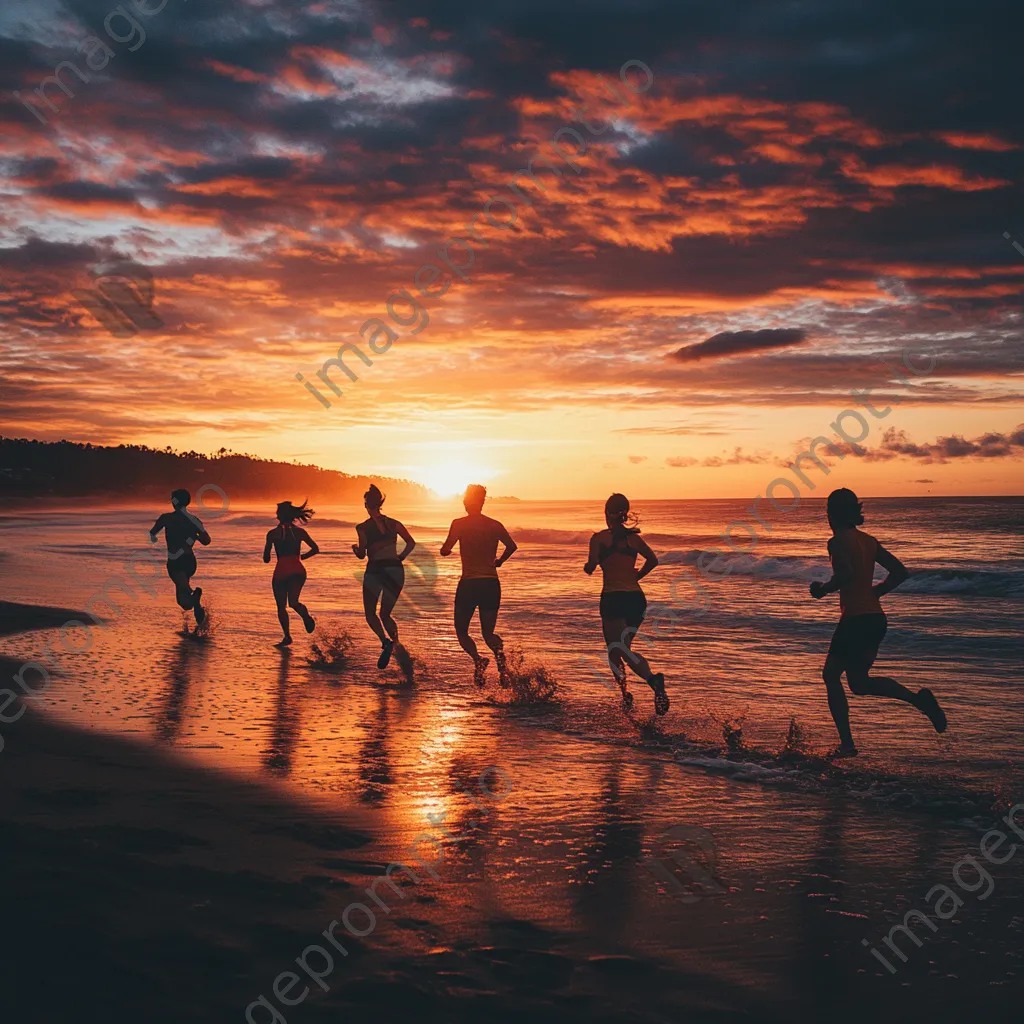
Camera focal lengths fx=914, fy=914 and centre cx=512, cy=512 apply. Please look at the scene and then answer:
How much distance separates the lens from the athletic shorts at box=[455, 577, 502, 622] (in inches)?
391

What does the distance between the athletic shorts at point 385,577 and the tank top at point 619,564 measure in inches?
115

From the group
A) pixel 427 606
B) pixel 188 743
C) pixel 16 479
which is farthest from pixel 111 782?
pixel 16 479

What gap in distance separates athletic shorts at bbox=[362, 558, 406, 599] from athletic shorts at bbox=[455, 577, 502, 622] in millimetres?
1043

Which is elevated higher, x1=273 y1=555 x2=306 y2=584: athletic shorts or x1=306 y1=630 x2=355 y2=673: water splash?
x1=273 y1=555 x2=306 y2=584: athletic shorts

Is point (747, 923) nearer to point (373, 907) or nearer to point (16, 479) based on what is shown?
point (373, 907)

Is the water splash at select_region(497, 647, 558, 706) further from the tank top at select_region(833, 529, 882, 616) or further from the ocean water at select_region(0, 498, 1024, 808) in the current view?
the tank top at select_region(833, 529, 882, 616)

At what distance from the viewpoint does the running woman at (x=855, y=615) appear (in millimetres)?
6930

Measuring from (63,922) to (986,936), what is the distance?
3849mm

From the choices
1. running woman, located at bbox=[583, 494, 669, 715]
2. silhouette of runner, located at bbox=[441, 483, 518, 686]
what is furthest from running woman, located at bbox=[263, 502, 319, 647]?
running woman, located at bbox=[583, 494, 669, 715]

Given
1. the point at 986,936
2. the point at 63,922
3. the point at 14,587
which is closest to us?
the point at 63,922

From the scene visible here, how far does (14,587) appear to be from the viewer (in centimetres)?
1950

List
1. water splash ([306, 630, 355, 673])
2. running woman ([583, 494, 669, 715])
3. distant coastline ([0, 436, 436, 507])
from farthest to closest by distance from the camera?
1. distant coastline ([0, 436, 436, 507])
2. water splash ([306, 630, 355, 673])
3. running woman ([583, 494, 669, 715])

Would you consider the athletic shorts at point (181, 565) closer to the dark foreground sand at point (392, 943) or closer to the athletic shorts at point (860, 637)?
the dark foreground sand at point (392, 943)

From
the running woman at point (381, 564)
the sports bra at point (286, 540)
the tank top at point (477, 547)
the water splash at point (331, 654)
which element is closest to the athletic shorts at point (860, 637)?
the tank top at point (477, 547)
